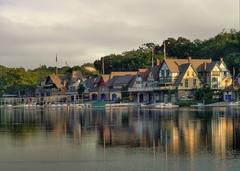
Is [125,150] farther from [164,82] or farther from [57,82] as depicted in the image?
A: [57,82]

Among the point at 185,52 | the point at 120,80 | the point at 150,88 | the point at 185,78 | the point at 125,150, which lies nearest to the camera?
the point at 125,150

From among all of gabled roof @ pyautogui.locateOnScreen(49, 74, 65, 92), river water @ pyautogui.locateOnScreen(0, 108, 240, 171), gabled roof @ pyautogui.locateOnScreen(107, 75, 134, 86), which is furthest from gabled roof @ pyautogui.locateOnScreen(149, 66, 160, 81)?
river water @ pyautogui.locateOnScreen(0, 108, 240, 171)

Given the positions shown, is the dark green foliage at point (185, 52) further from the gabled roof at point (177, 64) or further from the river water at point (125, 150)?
the river water at point (125, 150)

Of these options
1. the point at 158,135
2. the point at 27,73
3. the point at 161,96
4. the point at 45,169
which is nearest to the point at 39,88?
the point at 27,73

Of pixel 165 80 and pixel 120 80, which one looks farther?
pixel 120 80

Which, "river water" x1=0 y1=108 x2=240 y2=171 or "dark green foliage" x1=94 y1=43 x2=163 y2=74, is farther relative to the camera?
"dark green foliage" x1=94 y1=43 x2=163 y2=74

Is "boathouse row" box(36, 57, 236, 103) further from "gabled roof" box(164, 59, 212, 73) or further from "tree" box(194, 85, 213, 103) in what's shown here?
"tree" box(194, 85, 213, 103)

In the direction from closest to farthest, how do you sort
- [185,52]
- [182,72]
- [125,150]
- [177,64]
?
[125,150] → [182,72] → [177,64] → [185,52]

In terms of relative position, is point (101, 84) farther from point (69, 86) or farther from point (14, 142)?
point (14, 142)

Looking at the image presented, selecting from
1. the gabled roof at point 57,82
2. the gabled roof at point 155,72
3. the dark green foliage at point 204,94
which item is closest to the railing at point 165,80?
the gabled roof at point 155,72

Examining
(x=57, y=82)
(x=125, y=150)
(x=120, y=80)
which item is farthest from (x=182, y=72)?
(x=125, y=150)

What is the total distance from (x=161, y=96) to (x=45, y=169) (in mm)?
83965

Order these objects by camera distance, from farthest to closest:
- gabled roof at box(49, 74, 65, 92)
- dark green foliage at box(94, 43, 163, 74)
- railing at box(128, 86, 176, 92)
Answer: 1. gabled roof at box(49, 74, 65, 92)
2. dark green foliage at box(94, 43, 163, 74)
3. railing at box(128, 86, 176, 92)

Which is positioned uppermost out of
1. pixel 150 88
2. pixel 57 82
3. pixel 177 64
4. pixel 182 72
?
pixel 177 64
